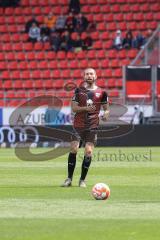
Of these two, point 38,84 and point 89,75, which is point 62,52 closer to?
point 38,84

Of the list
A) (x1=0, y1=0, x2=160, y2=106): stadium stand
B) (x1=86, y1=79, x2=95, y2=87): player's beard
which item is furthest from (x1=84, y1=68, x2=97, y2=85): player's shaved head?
(x1=0, y1=0, x2=160, y2=106): stadium stand

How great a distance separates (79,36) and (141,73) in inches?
327

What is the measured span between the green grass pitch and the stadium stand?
1639cm

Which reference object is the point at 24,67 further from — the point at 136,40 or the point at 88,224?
the point at 88,224

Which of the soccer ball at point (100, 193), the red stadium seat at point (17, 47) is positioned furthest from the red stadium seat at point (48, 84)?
the soccer ball at point (100, 193)

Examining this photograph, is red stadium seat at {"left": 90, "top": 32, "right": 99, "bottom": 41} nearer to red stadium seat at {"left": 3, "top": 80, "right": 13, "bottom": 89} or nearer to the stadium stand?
the stadium stand

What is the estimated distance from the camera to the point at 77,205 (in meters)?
12.2

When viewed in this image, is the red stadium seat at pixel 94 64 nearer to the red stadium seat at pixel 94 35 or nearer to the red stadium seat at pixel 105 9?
the red stadium seat at pixel 94 35

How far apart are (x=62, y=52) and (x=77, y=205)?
26.2 metres

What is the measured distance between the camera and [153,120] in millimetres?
30328

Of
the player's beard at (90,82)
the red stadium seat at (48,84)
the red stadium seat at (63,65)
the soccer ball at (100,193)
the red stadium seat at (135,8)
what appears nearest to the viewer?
the soccer ball at (100,193)

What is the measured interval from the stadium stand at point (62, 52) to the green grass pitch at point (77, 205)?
1639cm

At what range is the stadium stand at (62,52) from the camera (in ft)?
121

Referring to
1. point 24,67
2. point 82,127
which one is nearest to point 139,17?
point 24,67
